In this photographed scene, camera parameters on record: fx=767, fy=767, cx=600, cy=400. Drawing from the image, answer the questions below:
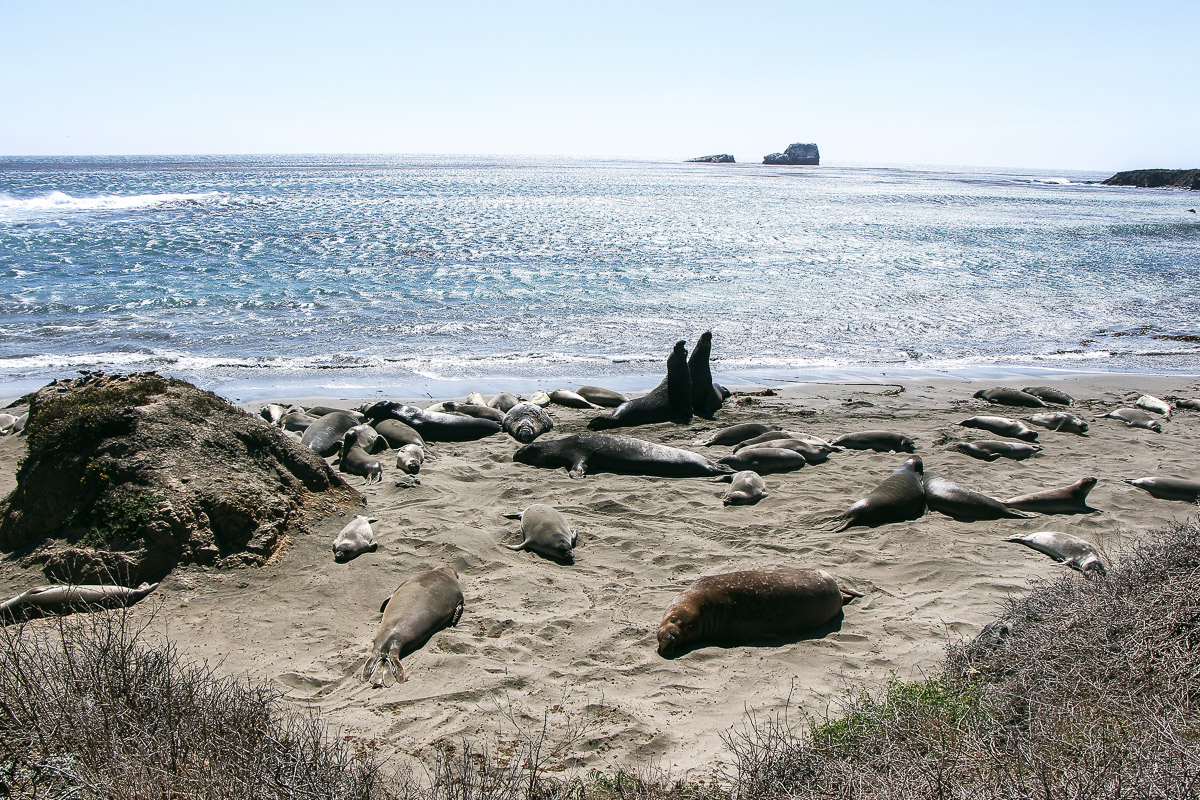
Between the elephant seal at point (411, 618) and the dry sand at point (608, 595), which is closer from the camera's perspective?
the dry sand at point (608, 595)

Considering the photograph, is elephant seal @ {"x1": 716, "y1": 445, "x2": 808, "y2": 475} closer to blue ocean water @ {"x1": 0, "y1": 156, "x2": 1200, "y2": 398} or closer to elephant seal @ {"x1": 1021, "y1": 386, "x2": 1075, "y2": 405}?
blue ocean water @ {"x1": 0, "y1": 156, "x2": 1200, "y2": 398}

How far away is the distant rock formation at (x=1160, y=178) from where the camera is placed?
3012 inches

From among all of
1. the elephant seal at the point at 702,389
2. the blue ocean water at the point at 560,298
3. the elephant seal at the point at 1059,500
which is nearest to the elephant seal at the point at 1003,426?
the elephant seal at the point at 1059,500

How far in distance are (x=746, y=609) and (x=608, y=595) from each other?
0.88 meters

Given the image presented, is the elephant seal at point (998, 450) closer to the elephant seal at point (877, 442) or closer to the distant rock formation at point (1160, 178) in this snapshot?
the elephant seal at point (877, 442)

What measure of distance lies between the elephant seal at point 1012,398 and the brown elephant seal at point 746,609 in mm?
6604

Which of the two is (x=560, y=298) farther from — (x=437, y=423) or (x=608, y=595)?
(x=608, y=595)

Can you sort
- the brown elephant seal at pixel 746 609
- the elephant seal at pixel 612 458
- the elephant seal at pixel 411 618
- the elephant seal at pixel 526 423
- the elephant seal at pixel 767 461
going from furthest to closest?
the elephant seal at pixel 526 423, the elephant seal at pixel 767 461, the elephant seal at pixel 612 458, the brown elephant seal at pixel 746 609, the elephant seal at pixel 411 618

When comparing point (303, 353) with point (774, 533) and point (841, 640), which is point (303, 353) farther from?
point (841, 640)

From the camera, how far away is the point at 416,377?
11.2 meters

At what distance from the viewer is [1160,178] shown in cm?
8394

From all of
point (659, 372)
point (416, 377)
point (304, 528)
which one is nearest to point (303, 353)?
point (416, 377)

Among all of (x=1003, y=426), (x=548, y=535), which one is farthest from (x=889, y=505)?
(x=1003, y=426)

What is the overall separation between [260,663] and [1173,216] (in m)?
54.2
